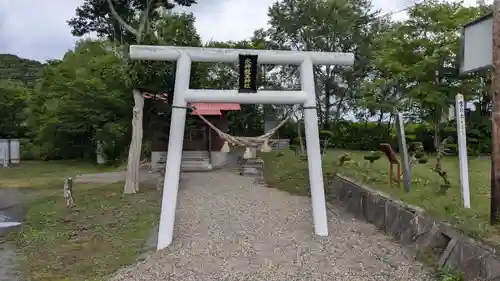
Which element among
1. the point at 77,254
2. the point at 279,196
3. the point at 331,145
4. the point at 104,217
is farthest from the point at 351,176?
the point at 331,145

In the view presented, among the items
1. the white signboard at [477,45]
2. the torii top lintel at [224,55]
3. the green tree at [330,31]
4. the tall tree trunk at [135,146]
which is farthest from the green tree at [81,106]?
the white signboard at [477,45]

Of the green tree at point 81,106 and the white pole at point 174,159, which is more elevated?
the green tree at point 81,106

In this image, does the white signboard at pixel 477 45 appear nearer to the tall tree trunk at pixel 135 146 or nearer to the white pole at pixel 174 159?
the white pole at pixel 174 159

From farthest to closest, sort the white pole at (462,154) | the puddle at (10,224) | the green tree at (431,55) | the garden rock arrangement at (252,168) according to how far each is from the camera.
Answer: the green tree at (431,55), the garden rock arrangement at (252,168), the white pole at (462,154), the puddle at (10,224)

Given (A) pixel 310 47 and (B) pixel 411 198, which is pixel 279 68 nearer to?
(A) pixel 310 47

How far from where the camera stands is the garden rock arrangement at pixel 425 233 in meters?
4.60

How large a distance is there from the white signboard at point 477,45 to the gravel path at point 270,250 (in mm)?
2346

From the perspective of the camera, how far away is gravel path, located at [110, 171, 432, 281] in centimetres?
559

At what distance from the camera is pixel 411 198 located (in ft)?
24.5

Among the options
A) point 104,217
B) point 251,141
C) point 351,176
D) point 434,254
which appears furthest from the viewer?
point 351,176

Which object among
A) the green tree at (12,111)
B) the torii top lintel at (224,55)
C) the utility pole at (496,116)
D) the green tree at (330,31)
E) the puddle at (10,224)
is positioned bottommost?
the puddle at (10,224)

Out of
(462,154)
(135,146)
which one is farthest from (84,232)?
(462,154)

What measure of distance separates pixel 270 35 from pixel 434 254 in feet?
77.4

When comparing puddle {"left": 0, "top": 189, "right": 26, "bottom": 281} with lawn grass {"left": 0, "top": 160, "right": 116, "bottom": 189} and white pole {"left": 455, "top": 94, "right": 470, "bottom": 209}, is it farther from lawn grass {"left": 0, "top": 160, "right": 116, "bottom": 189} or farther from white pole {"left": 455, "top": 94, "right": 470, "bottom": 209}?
white pole {"left": 455, "top": 94, "right": 470, "bottom": 209}
